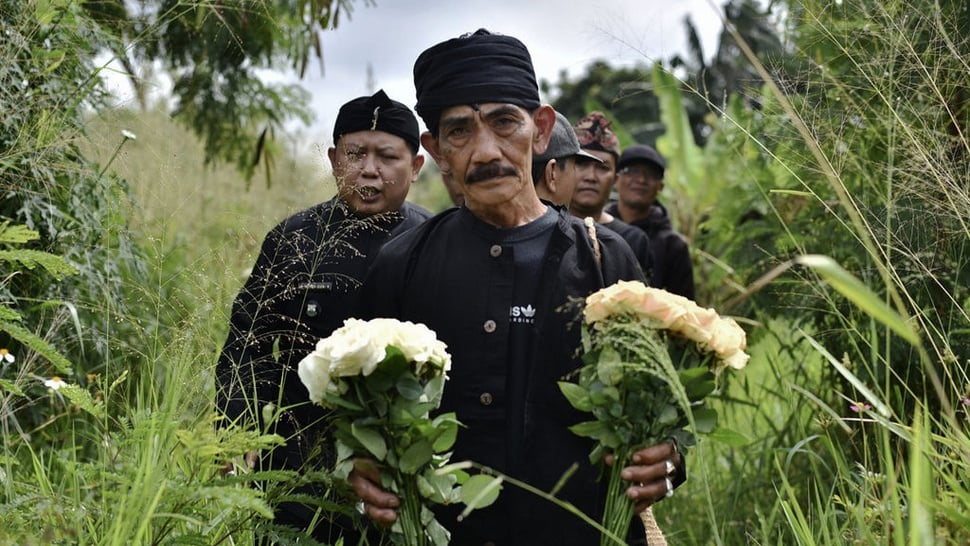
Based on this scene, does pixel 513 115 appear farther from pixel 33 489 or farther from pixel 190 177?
pixel 190 177

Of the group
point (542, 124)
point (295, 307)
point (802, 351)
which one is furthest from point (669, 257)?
point (542, 124)

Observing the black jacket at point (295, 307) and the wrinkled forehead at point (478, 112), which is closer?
the wrinkled forehead at point (478, 112)

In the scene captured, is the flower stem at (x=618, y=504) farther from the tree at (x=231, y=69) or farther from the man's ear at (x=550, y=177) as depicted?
the tree at (x=231, y=69)

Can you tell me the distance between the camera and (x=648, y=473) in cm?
276

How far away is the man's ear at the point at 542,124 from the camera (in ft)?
11.4

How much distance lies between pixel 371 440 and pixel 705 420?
80cm

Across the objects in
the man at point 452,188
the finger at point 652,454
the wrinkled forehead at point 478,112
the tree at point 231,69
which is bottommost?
the finger at point 652,454

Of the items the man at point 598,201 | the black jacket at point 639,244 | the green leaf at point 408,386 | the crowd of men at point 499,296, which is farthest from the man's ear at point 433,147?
the black jacket at point 639,244

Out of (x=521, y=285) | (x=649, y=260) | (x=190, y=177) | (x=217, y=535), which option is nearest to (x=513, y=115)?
(x=521, y=285)

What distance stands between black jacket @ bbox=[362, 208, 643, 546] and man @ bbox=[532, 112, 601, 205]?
1.39m

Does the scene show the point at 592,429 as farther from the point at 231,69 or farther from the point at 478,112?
the point at 231,69

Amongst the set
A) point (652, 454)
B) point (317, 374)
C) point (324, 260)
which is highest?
point (324, 260)

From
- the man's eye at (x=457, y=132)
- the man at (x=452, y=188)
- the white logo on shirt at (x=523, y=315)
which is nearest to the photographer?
the white logo on shirt at (x=523, y=315)

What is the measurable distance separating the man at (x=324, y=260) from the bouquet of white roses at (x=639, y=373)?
1.49 m
